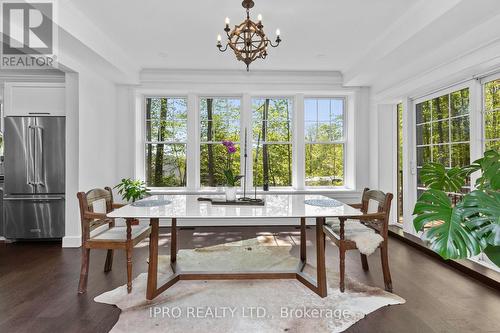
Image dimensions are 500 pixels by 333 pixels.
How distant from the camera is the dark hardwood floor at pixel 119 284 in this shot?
6.56 ft

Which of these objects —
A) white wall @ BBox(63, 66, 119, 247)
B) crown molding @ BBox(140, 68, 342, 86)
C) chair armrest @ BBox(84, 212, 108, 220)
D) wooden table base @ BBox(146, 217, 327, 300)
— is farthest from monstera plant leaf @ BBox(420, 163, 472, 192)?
white wall @ BBox(63, 66, 119, 247)

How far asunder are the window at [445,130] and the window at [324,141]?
4.46 ft

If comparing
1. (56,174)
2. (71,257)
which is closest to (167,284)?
(71,257)

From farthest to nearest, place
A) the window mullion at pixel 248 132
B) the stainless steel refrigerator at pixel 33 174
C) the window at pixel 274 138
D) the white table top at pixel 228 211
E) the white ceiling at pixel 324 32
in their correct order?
the window at pixel 274 138 < the window mullion at pixel 248 132 < the stainless steel refrigerator at pixel 33 174 < the white ceiling at pixel 324 32 < the white table top at pixel 228 211

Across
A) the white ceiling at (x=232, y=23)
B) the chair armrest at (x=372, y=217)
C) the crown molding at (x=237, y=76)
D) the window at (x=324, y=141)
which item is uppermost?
the white ceiling at (x=232, y=23)

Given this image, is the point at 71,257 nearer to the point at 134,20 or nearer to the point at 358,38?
the point at 134,20

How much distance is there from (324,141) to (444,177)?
3.12 metres

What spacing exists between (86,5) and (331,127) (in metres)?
3.93

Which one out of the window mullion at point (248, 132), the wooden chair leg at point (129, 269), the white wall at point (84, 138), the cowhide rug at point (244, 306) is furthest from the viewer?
the window mullion at point (248, 132)

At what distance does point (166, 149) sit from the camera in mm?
5031

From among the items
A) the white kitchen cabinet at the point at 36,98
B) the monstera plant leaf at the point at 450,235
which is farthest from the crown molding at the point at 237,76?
the monstera plant leaf at the point at 450,235

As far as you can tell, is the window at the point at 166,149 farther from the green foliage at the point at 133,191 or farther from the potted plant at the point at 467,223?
the potted plant at the point at 467,223

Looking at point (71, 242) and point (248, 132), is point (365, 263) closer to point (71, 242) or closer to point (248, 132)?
point (248, 132)

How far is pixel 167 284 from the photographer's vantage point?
2.48 meters
